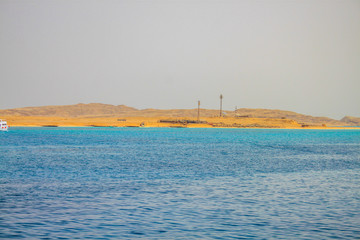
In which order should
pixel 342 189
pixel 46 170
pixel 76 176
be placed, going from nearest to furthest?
1. pixel 342 189
2. pixel 76 176
3. pixel 46 170

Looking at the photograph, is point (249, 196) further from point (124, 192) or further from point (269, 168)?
point (269, 168)

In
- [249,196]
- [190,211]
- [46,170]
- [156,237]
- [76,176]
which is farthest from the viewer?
[46,170]

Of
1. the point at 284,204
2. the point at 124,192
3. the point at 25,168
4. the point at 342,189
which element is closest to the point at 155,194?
the point at 124,192

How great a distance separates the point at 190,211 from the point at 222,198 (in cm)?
407

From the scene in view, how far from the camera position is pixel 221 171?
1532 inches

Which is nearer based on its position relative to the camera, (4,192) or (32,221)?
(32,221)

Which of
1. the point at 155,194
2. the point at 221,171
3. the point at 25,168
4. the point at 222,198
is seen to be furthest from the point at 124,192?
the point at 25,168

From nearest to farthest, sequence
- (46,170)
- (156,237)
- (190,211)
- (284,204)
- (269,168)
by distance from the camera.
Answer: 1. (156,237)
2. (190,211)
3. (284,204)
4. (46,170)
5. (269,168)

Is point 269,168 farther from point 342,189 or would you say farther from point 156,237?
point 156,237

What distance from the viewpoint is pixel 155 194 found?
2573 cm

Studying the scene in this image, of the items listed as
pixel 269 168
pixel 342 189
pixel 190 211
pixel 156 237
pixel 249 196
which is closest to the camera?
pixel 156 237

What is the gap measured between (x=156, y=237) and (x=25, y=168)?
26378 millimetres

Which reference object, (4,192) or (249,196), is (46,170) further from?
(249,196)

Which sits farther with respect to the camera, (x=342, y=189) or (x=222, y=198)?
(x=342, y=189)
